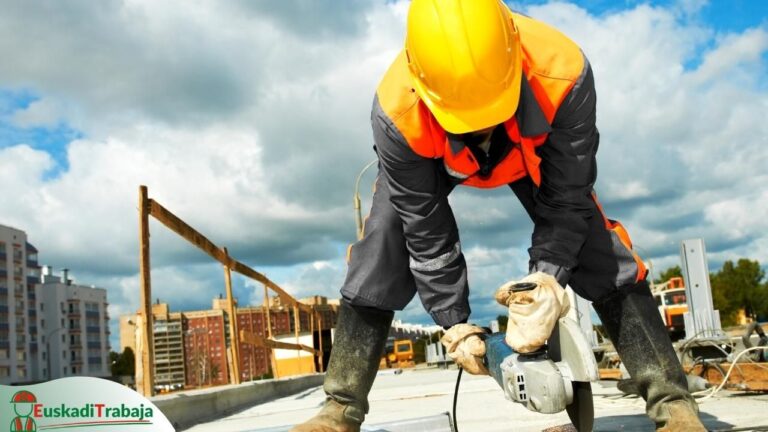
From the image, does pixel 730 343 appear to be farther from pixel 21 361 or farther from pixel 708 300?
pixel 21 361

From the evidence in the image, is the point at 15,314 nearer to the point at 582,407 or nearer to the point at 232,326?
the point at 232,326

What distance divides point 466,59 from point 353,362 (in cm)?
139

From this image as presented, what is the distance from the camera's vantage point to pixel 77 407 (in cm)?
224

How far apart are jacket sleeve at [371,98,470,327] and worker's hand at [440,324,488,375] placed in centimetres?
10

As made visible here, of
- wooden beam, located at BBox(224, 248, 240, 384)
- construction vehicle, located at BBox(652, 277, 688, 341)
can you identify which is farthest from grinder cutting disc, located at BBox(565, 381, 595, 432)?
construction vehicle, located at BBox(652, 277, 688, 341)

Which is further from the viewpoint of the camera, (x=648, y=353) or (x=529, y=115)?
(x=648, y=353)

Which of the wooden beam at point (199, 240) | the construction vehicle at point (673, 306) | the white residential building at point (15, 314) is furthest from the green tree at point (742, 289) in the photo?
the white residential building at point (15, 314)

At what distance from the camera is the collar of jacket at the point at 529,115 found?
2.37 metres

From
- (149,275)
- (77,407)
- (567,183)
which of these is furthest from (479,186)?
(149,275)

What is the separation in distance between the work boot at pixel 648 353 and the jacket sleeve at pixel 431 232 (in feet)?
2.12

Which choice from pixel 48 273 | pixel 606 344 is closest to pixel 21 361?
pixel 48 273

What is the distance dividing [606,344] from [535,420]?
3.90 m

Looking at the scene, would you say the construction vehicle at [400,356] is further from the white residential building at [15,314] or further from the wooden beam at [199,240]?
the white residential building at [15,314]

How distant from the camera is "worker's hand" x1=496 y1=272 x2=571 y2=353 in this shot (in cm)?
211
